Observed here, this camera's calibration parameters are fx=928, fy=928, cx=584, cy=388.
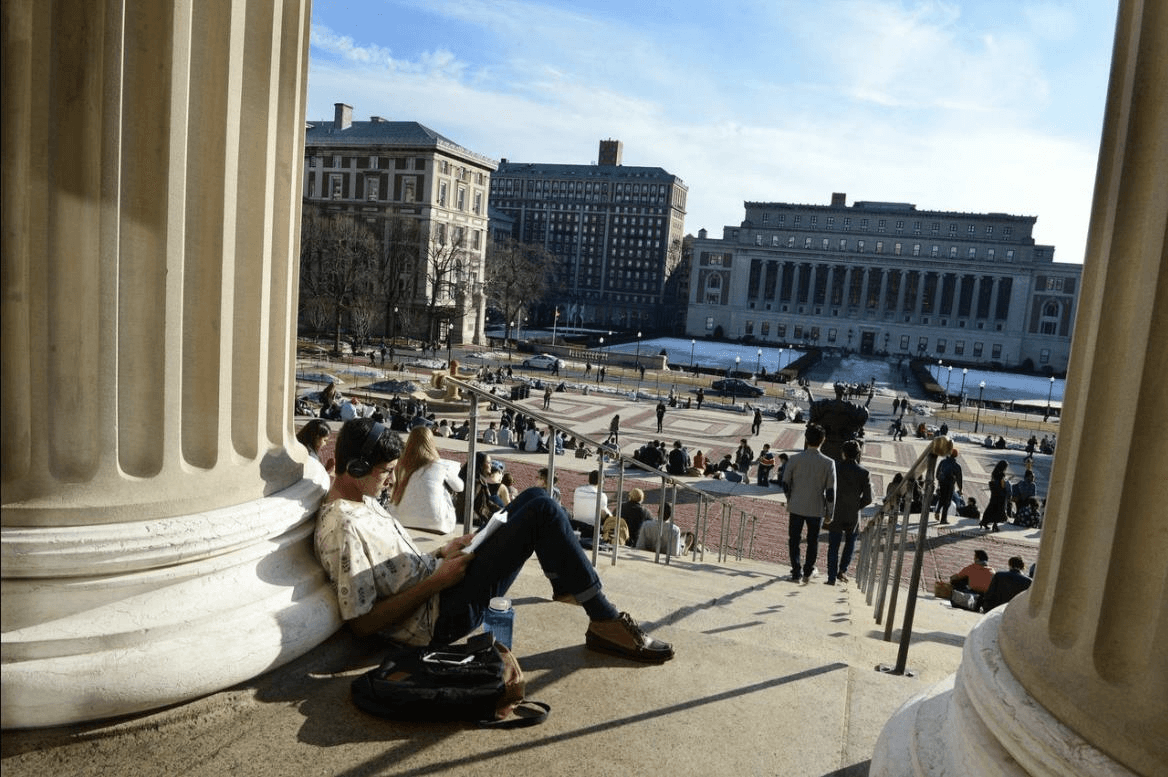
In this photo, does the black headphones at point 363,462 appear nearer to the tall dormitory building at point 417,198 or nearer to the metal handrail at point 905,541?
the metal handrail at point 905,541

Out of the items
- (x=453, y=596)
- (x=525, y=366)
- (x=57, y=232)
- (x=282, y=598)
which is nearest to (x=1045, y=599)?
(x=453, y=596)

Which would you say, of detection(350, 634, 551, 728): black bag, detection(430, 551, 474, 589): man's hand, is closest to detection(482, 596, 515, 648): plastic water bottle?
detection(430, 551, 474, 589): man's hand

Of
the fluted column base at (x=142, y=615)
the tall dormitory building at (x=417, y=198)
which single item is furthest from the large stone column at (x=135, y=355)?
the tall dormitory building at (x=417, y=198)

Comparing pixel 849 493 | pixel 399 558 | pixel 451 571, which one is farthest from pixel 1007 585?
pixel 399 558

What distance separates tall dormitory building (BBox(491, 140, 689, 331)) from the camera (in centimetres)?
14775

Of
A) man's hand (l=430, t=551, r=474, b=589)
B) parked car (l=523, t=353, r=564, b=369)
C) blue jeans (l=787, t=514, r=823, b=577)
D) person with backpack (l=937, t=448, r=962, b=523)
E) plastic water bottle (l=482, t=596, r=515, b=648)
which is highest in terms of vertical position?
man's hand (l=430, t=551, r=474, b=589)

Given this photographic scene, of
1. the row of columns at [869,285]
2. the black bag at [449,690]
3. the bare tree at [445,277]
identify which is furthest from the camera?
the row of columns at [869,285]

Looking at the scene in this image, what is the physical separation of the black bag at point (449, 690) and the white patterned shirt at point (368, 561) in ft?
1.18

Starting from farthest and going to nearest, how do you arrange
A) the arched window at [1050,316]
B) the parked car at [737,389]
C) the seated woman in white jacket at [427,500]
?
the arched window at [1050,316] < the parked car at [737,389] < the seated woman in white jacket at [427,500]

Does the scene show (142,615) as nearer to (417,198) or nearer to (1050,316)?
(417,198)

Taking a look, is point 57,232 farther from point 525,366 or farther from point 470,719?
point 525,366

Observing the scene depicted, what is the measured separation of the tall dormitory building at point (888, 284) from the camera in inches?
4638

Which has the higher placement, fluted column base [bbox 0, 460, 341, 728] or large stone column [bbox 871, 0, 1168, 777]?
large stone column [bbox 871, 0, 1168, 777]

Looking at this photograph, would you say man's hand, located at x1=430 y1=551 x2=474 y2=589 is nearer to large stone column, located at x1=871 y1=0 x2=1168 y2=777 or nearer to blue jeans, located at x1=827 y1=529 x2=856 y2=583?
large stone column, located at x1=871 y1=0 x2=1168 y2=777
